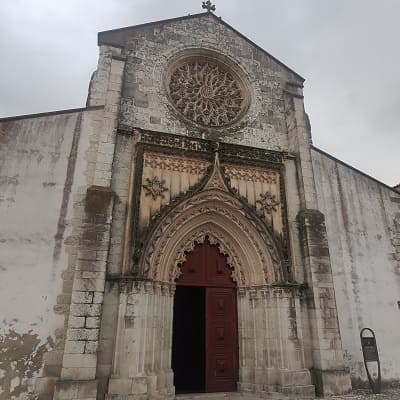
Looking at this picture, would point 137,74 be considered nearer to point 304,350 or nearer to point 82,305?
point 82,305

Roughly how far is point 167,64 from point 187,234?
16.6ft

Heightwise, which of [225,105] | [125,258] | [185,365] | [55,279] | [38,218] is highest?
[225,105]

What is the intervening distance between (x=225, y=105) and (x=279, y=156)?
7.56ft

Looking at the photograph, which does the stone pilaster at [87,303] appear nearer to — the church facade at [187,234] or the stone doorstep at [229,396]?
the church facade at [187,234]

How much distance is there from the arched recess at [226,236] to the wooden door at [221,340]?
62 centimetres

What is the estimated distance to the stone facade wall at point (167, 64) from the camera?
30.0 ft

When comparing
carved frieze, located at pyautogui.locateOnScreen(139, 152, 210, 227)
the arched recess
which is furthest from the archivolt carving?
carved frieze, located at pyautogui.locateOnScreen(139, 152, 210, 227)

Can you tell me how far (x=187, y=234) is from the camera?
8.52 m

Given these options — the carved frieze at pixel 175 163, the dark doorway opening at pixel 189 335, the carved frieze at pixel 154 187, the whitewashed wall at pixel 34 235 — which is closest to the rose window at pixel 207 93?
the carved frieze at pixel 175 163

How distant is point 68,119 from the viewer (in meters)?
8.34

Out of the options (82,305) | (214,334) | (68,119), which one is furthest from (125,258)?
(68,119)

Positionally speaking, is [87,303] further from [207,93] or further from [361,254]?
[361,254]

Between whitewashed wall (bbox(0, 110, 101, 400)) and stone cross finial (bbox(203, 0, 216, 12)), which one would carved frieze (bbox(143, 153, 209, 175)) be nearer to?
whitewashed wall (bbox(0, 110, 101, 400))

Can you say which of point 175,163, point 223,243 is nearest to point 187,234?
point 223,243
